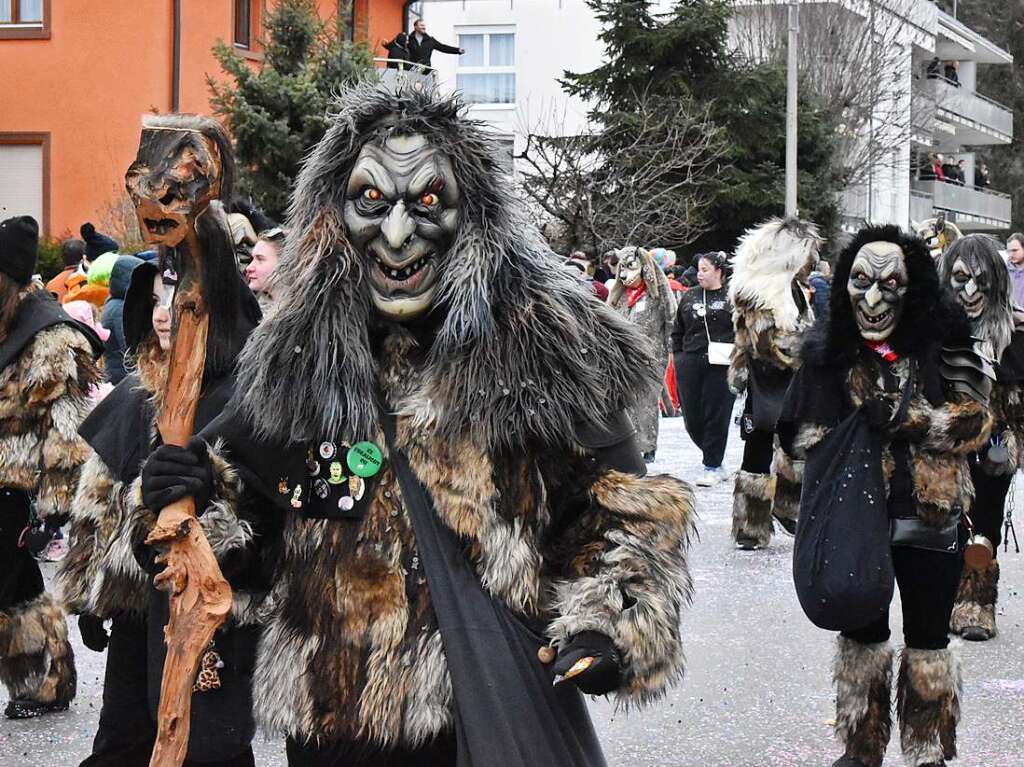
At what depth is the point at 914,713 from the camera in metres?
5.25

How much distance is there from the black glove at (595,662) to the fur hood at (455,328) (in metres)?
0.44

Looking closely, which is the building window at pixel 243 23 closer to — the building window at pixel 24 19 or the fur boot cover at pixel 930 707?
the building window at pixel 24 19

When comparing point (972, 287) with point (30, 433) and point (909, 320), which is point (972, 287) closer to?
point (909, 320)

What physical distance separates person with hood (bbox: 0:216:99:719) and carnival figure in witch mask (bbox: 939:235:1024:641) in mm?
4113

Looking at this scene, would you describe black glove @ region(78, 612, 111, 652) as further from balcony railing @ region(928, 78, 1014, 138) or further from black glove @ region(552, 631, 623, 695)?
balcony railing @ region(928, 78, 1014, 138)

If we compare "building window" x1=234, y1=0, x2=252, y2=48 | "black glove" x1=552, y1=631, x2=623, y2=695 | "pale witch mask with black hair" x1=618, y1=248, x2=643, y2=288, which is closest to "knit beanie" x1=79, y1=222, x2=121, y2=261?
"pale witch mask with black hair" x1=618, y1=248, x2=643, y2=288

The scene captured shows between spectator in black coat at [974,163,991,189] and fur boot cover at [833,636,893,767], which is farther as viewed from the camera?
spectator in black coat at [974,163,991,189]

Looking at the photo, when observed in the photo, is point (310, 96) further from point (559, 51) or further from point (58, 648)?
point (559, 51)

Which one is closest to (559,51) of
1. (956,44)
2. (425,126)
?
(956,44)

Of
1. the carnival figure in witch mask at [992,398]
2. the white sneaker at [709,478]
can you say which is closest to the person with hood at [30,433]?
the carnival figure in witch mask at [992,398]

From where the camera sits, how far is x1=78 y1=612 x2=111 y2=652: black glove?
448 cm

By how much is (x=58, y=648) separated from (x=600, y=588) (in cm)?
399

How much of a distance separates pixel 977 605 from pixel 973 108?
49999 mm

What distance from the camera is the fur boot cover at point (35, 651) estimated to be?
612 centimetres
